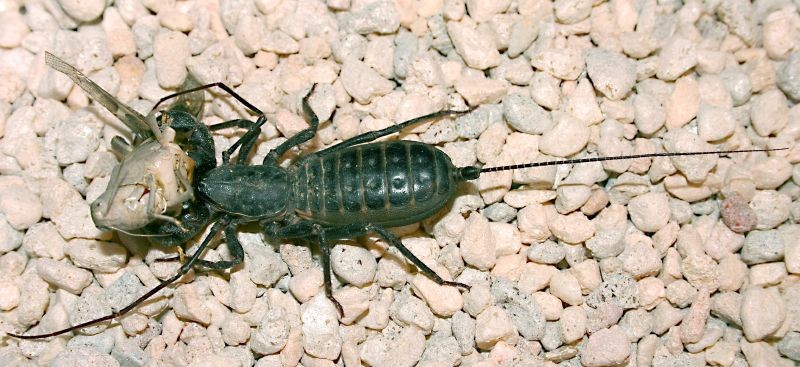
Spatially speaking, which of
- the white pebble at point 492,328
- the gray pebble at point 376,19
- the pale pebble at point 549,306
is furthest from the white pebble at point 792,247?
the gray pebble at point 376,19

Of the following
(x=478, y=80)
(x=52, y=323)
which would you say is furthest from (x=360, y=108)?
(x=52, y=323)

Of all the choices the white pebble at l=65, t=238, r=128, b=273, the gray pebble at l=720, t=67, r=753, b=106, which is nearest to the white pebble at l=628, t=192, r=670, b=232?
the gray pebble at l=720, t=67, r=753, b=106

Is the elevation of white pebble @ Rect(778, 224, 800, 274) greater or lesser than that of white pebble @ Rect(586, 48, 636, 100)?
lesser

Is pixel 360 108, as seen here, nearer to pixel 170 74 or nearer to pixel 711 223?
pixel 170 74

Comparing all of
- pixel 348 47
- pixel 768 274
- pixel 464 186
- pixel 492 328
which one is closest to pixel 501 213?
pixel 464 186

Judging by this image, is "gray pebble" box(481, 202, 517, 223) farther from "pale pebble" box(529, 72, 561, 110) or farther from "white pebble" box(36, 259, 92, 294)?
"white pebble" box(36, 259, 92, 294)

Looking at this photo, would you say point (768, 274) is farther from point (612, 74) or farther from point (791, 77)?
point (612, 74)
